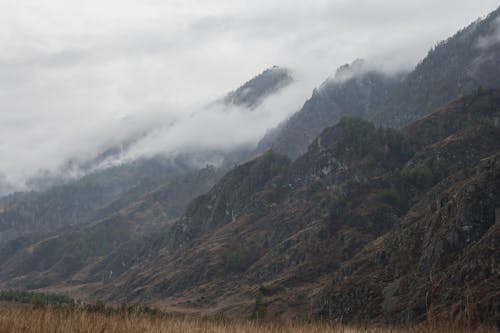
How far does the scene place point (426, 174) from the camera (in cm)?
12650

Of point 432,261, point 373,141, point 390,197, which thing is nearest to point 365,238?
point 390,197

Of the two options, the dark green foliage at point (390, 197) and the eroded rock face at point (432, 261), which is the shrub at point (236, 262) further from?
the eroded rock face at point (432, 261)

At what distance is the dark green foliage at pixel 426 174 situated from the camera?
414 feet

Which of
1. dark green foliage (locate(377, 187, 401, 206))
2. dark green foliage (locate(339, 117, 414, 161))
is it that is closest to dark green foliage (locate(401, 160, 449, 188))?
dark green foliage (locate(377, 187, 401, 206))

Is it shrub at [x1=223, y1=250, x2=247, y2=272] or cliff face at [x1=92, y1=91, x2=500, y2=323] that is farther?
shrub at [x1=223, y1=250, x2=247, y2=272]

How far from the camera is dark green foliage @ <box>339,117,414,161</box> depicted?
16126cm

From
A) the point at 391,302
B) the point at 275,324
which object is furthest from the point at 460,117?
the point at 275,324

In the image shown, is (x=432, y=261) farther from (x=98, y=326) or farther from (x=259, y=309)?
(x=98, y=326)

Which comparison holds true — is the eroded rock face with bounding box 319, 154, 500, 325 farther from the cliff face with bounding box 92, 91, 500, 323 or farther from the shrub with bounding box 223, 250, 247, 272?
the shrub with bounding box 223, 250, 247, 272

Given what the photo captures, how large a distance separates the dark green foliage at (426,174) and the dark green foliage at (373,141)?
96.4 feet

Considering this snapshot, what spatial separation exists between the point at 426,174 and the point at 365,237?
28.9 m

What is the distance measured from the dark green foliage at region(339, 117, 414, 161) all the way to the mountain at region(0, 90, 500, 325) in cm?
41

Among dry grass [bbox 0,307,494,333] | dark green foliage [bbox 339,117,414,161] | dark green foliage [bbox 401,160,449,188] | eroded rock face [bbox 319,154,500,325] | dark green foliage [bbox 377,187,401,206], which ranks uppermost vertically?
dark green foliage [bbox 339,117,414,161]

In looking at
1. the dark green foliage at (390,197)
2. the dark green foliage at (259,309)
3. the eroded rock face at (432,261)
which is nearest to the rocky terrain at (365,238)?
the eroded rock face at (432,261)
